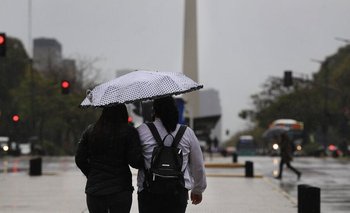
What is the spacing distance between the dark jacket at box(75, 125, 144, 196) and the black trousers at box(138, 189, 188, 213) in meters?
0.18

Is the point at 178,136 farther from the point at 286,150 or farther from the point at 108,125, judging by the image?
the point at 286,150

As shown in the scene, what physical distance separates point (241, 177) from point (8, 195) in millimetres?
10708

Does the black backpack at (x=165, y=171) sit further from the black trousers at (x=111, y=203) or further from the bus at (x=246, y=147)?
the bus at (x=246, y=147)

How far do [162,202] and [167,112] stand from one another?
2.37 ft

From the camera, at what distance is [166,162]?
269 inches

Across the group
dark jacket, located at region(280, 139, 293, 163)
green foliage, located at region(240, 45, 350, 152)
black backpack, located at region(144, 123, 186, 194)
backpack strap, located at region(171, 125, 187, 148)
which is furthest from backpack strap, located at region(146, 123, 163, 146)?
green foliage, located at region(240, 45, 350, 152)

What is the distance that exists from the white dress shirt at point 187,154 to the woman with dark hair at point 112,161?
0.07 meters

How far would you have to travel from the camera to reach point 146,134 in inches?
275

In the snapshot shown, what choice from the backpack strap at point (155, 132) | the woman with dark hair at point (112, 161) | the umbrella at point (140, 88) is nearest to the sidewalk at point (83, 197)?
the umbrella at point (140, 88)

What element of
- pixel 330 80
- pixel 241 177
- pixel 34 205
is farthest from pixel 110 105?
pixel 330 80

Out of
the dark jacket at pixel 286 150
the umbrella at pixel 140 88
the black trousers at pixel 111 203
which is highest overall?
the umbrella at pixel 140 88

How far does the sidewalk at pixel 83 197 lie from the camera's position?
50.8 ft

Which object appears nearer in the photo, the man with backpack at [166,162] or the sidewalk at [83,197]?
the man with backpack at [166,162]

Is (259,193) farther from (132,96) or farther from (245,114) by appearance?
(245,114)
